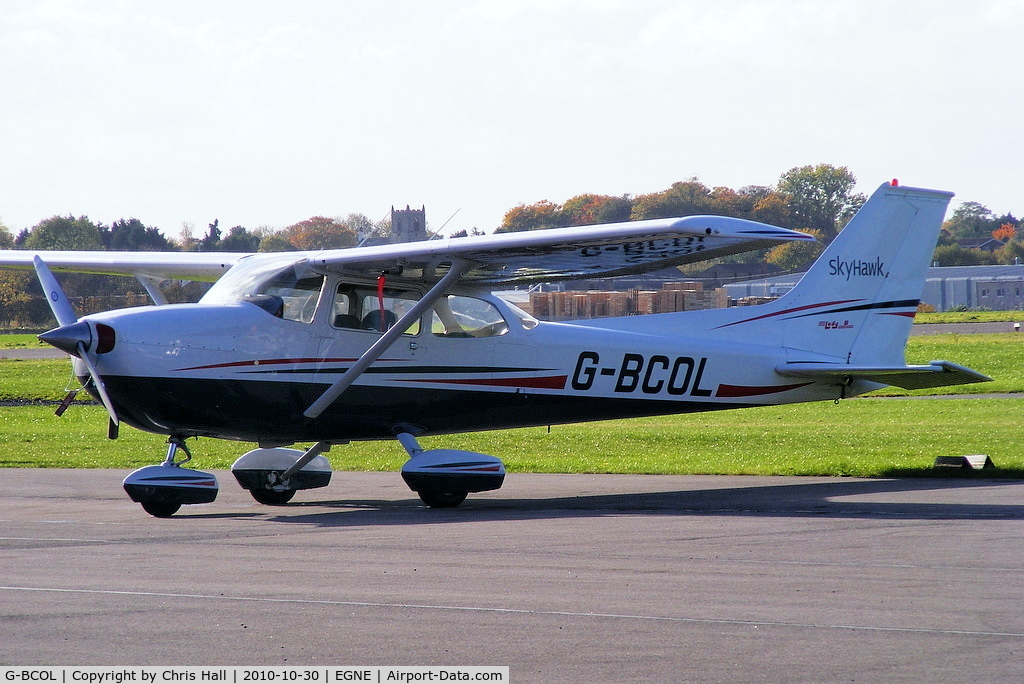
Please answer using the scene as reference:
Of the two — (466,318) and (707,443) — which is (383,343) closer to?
(466,318)

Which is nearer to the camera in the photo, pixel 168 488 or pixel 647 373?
pixel 168 488

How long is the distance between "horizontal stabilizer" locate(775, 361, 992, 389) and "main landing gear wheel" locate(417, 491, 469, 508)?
13.0 ft

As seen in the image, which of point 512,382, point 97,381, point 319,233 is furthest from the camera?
point 319,233

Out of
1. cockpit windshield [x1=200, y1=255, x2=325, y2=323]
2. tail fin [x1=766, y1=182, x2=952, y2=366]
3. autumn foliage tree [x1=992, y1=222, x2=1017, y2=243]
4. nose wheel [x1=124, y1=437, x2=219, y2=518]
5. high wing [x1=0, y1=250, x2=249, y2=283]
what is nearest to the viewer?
nose wheel [x1=124, y1=437, x2=219, y2=518]

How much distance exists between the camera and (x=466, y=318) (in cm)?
1170

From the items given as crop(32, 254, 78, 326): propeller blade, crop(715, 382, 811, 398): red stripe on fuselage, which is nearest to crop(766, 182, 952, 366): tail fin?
crop(715, 382, 811, 398): red stripe on fuselage

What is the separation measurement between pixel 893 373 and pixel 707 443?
4889mm

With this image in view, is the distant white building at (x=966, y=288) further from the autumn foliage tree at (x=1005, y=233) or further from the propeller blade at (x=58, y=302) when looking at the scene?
the propeller blade at (x=58, y=302)

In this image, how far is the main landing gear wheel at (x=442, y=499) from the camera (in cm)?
1116

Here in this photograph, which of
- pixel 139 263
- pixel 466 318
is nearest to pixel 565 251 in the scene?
pixel 466 318

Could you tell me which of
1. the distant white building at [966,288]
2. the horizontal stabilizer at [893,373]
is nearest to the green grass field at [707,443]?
the horizontal stabilizer at [893,373]

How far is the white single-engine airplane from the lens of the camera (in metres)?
10.3

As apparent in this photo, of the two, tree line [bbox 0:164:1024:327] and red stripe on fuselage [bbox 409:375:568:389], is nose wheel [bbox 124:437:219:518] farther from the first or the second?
tree line [bbox 0:164:1024:327]

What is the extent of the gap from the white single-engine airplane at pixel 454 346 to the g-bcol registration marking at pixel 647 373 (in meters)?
0.02
